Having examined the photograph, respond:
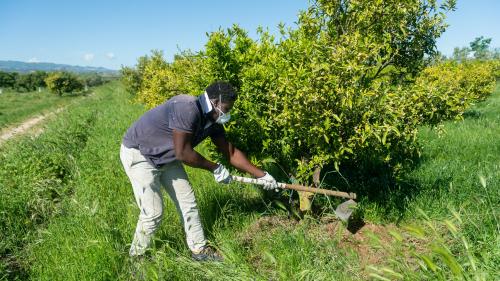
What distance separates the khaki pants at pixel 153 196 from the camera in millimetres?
3602

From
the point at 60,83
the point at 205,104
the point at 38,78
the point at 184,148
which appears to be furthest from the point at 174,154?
the point at 38,78

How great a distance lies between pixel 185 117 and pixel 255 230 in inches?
65.6

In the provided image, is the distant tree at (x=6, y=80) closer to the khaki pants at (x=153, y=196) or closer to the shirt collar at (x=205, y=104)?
the khaki pants at (x=153, y=196)

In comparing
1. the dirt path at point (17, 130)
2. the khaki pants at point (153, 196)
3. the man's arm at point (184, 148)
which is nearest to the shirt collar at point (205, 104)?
the man's arm at point (184, 148)

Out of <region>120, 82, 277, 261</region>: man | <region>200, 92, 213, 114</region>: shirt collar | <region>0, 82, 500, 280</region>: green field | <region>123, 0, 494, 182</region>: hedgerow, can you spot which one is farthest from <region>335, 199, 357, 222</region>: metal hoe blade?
<region>200, 92, 213, 114</region>: shirt collar

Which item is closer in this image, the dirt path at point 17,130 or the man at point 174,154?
the man at point 174,154

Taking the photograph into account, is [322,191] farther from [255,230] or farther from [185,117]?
[185,117]

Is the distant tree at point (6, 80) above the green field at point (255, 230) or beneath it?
beneath

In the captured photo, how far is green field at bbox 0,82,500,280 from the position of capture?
9.86ft

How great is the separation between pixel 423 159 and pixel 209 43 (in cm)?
460

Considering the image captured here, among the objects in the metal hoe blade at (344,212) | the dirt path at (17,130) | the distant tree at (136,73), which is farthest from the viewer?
the distant tree at (136,73)

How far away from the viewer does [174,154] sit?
11.7 feet

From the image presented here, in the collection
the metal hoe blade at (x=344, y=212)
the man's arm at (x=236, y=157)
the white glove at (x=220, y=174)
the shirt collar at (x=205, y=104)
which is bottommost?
the metal hoe blade at (x=344, y=212)

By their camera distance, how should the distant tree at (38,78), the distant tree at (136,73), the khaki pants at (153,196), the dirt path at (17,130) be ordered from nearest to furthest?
the khaki pants at (153,196), the dirt path at (17,130), the distant tree at (136,73), the distant tree at (38,78)
